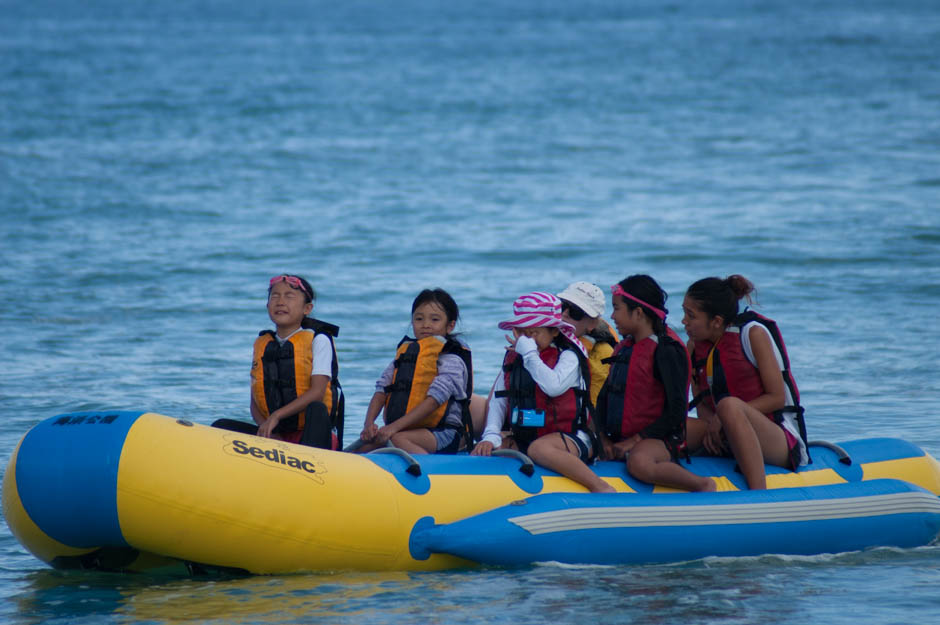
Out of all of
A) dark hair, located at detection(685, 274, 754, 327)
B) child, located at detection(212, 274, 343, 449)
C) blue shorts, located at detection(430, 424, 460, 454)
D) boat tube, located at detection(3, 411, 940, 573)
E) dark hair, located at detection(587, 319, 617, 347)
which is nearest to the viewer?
boat tube, located at detection(3, 411, 940, 573)

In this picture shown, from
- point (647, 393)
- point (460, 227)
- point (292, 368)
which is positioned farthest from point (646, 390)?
point (460, 227)

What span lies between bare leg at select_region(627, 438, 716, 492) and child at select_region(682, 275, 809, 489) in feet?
0.78

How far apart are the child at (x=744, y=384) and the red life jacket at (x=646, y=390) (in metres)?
0.20

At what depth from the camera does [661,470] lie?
16.2 ft

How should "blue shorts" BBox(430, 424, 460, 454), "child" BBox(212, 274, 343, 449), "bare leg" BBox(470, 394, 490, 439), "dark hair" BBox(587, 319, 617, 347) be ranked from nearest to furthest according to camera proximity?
"child" BBox(212, 274, 343, 449) → "blue shorts" BBox(430, 424, 460, 454) → "dark hair" BBox(587, 319, 617, 347) → "bare leg" BBox(470, 394, 490, 439)

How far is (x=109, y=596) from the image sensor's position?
4.67m

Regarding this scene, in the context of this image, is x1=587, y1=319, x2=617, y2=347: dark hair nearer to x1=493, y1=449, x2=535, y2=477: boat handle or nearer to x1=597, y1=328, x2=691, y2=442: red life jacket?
x1=597, y1=328, x2=691, y2=442: red life jacket

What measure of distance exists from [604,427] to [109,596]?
2161mm

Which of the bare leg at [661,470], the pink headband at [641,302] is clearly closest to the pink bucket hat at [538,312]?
the pink headband at [641,302]

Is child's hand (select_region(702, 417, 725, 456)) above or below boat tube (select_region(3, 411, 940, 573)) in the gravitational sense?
above

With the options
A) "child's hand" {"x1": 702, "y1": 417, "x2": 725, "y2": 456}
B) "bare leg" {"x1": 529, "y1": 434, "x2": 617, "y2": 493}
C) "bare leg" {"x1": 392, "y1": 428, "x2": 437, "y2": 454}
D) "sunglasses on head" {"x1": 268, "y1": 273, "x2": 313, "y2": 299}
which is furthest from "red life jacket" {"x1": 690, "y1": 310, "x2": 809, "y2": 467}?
"sunglasses on head" {"x1": 268, "y1": 273, "x2": 313, "y2": 299}

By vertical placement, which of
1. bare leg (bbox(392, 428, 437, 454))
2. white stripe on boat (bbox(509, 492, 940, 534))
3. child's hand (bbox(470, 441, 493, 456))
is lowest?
white stripe on boat (bbox(509, 492, 940, 534))

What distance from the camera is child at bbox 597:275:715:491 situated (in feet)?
16.3

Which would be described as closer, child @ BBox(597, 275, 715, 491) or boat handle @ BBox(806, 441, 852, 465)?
child @ BBox(597, 275, 715, 491)
